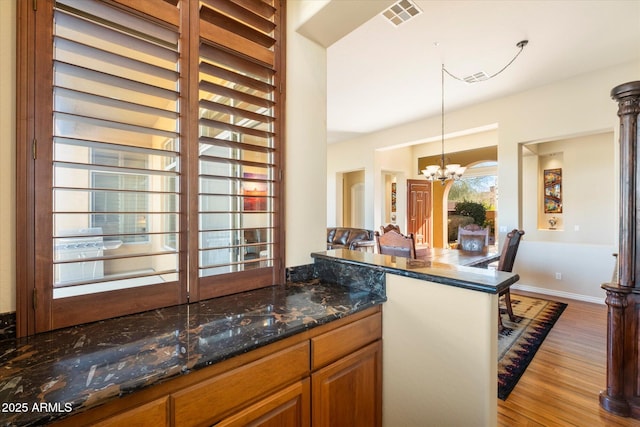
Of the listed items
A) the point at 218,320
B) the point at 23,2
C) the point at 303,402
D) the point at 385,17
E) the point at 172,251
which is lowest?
the point at 303,402

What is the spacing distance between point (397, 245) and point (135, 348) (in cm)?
279

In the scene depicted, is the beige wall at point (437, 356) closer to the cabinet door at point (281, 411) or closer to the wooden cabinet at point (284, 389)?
the wooden cabinet at point (284, 389)

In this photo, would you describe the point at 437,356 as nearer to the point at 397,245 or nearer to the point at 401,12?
the point at 397,245

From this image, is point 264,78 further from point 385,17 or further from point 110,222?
point 385,17

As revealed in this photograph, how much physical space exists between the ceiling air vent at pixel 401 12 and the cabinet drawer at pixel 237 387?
2.78m

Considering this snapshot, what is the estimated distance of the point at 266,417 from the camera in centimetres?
101

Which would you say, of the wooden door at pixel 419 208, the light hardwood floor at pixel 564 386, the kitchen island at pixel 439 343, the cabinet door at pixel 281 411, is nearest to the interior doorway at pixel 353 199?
the wooden door at pixel 419 208

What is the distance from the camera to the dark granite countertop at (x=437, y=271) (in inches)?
46.4

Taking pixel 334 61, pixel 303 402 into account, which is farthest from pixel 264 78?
pixel 334 61

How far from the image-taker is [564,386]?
2148 mm

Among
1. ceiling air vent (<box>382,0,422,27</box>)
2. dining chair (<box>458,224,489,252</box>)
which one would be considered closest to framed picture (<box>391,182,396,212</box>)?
dining chair (<box>458,224,489,252</box>)

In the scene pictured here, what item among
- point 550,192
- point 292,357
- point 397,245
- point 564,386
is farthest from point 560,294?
point 292,357

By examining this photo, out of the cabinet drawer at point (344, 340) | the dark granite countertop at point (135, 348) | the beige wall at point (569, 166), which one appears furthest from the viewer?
the beige wall at point (569, 166)

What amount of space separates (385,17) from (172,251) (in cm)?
273
